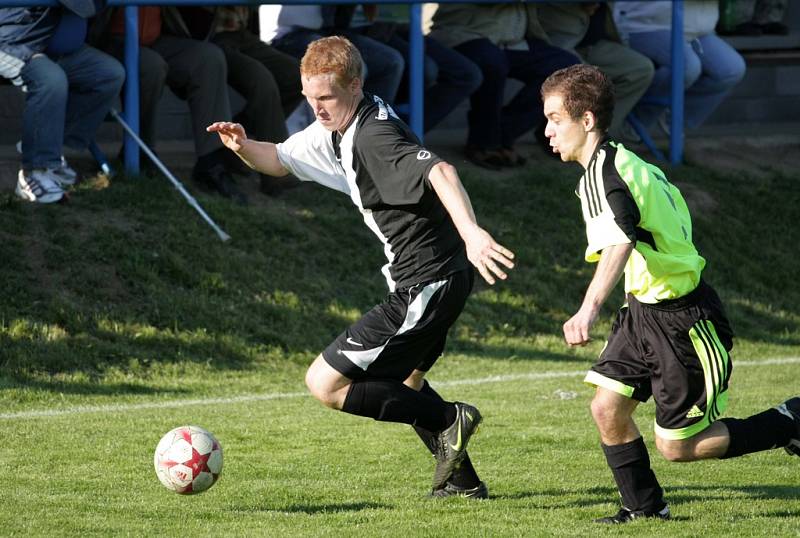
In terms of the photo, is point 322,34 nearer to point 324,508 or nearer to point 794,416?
point 324,508

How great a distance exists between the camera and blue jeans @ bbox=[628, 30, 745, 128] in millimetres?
14281

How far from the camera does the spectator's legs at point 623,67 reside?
13648 mm

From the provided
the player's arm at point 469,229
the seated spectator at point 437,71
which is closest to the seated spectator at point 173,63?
the seated spectator at point 437,71

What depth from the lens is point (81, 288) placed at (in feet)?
33.5

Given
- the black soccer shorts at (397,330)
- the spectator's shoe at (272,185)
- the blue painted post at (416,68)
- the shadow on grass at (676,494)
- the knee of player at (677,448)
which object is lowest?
the spectator's shoe at (272,185)

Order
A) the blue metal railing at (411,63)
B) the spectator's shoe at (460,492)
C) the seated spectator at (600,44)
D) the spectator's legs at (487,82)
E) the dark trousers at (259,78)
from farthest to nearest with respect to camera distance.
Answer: the seated spectator at (600,44)
the spectator's legs at (487,82)
the dark trousers at (259,78)
the blue metal railing at (411,63)
the spectator's shoe at (460,492)

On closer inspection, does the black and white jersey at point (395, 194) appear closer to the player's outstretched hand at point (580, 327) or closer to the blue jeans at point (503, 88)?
the player's outstretched hand at point (580, 327)

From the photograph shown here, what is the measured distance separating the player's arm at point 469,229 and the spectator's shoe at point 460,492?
130 cm

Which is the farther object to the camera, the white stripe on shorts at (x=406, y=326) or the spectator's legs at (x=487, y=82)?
the spectator's legs at (x=487, y=82)

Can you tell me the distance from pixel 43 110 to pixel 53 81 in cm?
23

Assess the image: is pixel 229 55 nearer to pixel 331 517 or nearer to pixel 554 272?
pixel 554 272

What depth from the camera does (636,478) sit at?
565 centimetres

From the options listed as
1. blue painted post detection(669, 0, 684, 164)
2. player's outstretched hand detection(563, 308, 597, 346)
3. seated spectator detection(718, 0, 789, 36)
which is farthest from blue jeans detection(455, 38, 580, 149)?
player's outstretched hand detection(563, 308, 597, 346)

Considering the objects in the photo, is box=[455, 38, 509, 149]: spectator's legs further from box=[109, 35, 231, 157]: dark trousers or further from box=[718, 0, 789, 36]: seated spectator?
box=[718, 0, 789, 36]: seated spectator
